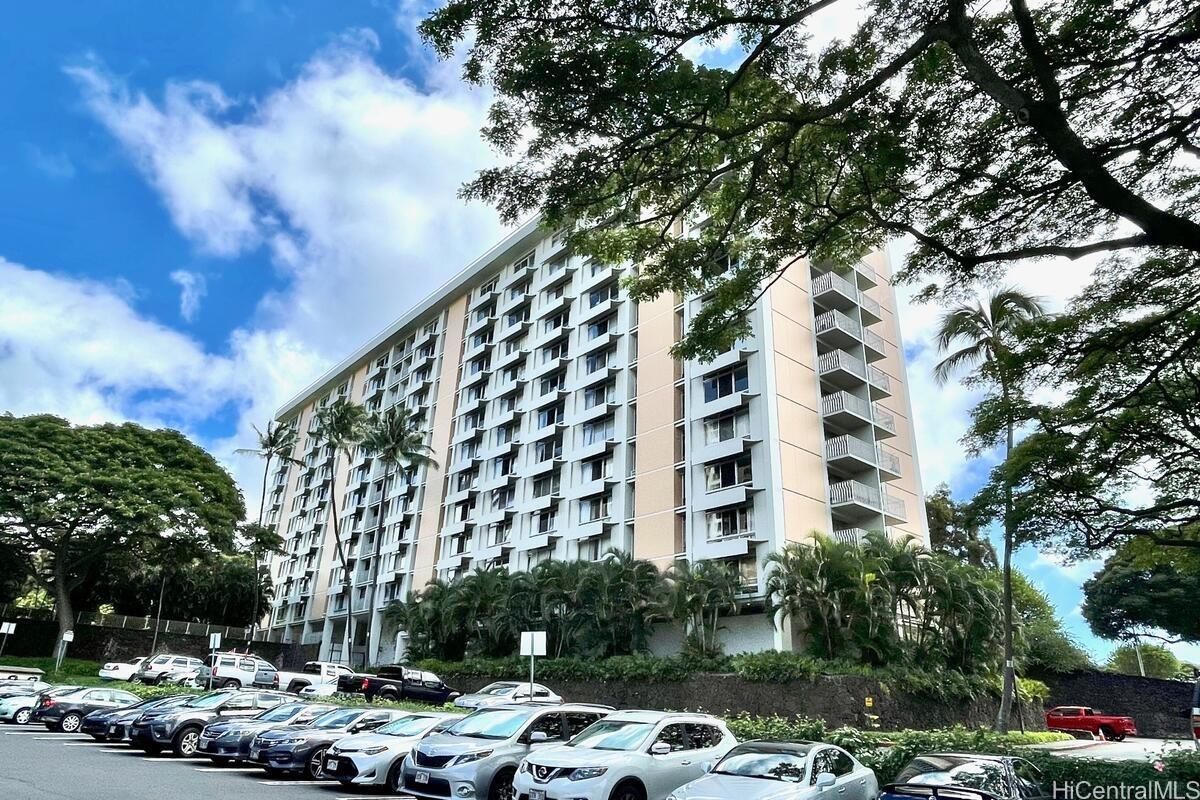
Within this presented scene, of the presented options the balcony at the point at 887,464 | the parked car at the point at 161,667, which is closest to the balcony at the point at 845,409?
the balcony at the point at 887,464

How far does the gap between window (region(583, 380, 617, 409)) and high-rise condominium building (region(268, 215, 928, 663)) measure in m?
0.19

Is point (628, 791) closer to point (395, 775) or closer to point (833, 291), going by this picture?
point (395, 775)

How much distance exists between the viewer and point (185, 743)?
17453 millimetres

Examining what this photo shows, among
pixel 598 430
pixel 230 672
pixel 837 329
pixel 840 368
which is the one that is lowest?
pixel 230 672

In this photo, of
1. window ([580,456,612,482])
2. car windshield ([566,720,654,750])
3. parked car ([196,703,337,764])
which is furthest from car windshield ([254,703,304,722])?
window ([580,456,612,482])

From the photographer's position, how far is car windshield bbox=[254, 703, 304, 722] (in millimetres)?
17562

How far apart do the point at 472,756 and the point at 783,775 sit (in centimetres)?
465

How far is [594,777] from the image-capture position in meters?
10.1

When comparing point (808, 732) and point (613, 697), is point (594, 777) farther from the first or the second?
point (613, 697)

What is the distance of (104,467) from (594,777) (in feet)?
136

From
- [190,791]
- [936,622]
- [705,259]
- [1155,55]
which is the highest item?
[1155,55]

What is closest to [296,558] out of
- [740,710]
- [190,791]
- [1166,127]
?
[740,710]

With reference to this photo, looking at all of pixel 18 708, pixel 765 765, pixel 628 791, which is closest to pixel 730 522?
pixel 628 791

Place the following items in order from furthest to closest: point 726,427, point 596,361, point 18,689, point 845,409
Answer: point 596,361
point 845,409
point 726,427
point 18,689
